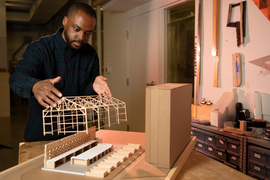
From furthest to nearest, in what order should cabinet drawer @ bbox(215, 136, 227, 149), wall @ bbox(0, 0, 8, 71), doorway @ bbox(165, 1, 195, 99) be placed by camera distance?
wall @ bbox(0, 0, 8, 71)
doorway @ bbox(165, 1, 195, 99)
cabinet drawer @ bbox(215, 136, 227, 149)

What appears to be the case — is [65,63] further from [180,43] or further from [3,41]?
[3,41]

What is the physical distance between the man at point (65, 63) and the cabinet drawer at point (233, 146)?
119 cm

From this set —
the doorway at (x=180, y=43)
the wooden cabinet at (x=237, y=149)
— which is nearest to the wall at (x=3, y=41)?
the doorway at (x=180, y=43)

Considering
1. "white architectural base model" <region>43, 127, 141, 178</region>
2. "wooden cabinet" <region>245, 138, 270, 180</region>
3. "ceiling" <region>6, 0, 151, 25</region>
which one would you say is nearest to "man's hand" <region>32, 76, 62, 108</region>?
"white architectural base model" <region>43, 127, 141, 178</region>

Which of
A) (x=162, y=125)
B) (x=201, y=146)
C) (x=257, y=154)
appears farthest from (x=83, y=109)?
(x=201, y=146)

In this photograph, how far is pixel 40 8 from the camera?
19.2ft

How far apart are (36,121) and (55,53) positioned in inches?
20.2

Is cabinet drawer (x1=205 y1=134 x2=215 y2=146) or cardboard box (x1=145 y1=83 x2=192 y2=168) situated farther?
cabinet drawer (x1=205 y1=134 x2=215 y2=146)

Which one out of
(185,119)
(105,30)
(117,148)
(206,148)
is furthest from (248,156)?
(105,30)

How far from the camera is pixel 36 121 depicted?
1689 mm

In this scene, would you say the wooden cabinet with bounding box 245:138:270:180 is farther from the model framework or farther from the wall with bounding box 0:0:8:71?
the wall with bounding box 0:0:8:71

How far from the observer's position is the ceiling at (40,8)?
12.3 feet

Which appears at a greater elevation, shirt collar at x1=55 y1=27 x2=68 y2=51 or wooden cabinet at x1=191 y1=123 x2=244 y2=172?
shirt collar at x1=55 y1=27 x2=68 y2=51

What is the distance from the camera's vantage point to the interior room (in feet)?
3.50
